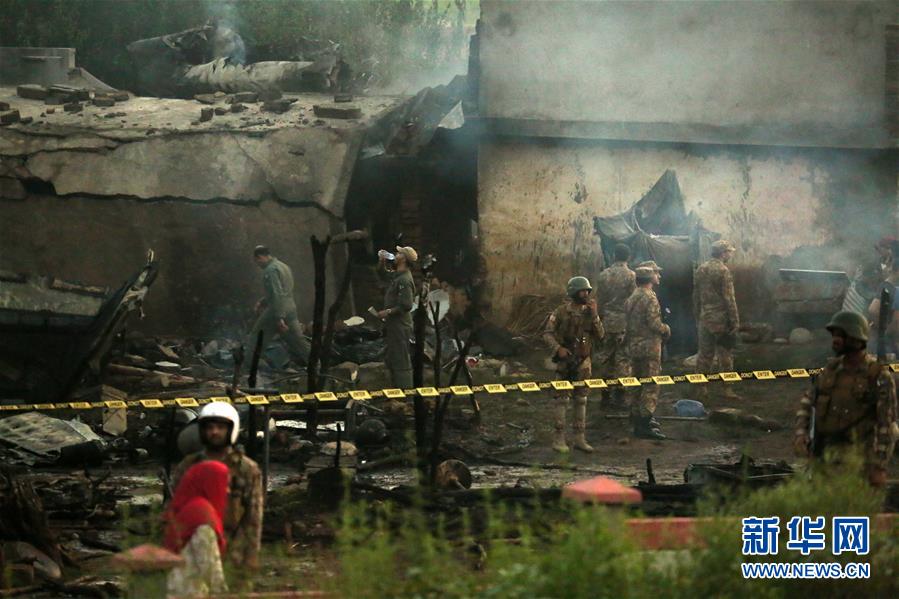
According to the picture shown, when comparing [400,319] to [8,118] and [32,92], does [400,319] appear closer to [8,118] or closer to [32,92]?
[8,118]

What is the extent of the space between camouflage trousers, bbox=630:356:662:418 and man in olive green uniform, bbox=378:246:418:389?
7.24 ft

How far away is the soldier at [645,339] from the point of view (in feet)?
47.7

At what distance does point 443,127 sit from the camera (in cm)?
2017

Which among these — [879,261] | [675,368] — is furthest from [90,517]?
[879,261]

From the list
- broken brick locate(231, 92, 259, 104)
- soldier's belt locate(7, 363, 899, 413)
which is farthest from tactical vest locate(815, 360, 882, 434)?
broken brick locate(231, 92, 259, 104)

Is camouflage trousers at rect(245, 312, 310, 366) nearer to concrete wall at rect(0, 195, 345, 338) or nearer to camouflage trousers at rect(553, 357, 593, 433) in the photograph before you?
concrete wall at rect(0, 195, 345, 338)

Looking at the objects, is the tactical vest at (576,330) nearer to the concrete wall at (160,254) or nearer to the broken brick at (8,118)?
the concrete wall at (160,254)

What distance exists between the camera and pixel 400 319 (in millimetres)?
15555

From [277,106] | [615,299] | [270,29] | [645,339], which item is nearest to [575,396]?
[645,339]

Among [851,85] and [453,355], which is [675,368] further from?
[851,85]

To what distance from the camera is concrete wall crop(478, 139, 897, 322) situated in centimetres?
2030

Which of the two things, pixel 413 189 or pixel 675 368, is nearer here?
pixel 675 368

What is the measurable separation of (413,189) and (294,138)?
63.1 inches

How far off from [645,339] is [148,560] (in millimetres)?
8045
